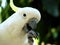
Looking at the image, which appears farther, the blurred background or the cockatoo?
the blurred background

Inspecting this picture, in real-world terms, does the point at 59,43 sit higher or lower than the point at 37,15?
lower

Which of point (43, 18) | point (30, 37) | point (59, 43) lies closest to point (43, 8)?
point (43, 18)

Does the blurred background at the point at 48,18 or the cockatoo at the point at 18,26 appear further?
the blurred background at the point at 48,18

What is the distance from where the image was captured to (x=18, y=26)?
1172 millimetres

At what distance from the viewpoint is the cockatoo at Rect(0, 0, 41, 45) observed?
1.16m

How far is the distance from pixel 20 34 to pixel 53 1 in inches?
42.1

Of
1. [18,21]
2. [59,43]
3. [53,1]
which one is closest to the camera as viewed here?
[18,21]

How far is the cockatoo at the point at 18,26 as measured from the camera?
45.7 inches

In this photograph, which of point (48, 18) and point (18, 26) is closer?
point (18, 26)

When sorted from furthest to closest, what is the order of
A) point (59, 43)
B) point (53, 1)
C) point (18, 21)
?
point (59, 43) → point (53, 1) → point (18, 21)

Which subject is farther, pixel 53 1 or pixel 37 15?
pixel 53 1

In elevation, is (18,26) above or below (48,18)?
above

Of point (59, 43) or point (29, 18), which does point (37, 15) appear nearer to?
point (29, 18)

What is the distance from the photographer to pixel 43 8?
2.19 meters
